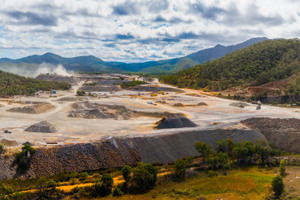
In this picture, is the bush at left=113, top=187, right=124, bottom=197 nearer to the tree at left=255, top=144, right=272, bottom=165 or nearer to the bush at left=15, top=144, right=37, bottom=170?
the bush at left=15, top=144, right=37, bottom=170

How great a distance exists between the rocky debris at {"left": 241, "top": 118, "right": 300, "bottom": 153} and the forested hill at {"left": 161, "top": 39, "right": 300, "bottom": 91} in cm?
6215

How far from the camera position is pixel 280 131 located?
51.3 metres

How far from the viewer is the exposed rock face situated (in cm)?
3447

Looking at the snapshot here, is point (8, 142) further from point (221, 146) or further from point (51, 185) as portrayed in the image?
point (221, 146)

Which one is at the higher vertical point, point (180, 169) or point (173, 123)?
point (173, 123)

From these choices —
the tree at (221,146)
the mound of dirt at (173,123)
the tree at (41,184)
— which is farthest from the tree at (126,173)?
the tree at (221,146)

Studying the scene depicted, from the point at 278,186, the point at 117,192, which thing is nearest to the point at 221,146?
the point at 278,186

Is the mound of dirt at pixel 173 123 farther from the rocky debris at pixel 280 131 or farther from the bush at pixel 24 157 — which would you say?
the bush at pixel 24 157

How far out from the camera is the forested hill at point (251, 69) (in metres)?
113

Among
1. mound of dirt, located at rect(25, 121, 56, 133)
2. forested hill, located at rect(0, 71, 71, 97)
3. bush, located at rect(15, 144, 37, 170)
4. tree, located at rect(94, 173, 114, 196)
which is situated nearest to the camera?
tree, located at rect(94, 173, 114, 196)

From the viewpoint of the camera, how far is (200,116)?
66438 mm

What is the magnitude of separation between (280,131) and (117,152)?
3716 cm

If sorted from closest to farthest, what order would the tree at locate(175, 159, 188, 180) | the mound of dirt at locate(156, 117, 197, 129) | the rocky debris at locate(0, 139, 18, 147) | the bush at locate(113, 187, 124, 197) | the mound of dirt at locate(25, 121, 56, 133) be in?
the bush at locate(113, 187, 124, 197) → the tree at locate(175, 159, 188, 180) → the rocky debris at locate(0, 139, 18, 147) → the mound of dirt at locate(25, 121, 56, 133) → the mound of dirt at locate(156, 117, 197, 129)

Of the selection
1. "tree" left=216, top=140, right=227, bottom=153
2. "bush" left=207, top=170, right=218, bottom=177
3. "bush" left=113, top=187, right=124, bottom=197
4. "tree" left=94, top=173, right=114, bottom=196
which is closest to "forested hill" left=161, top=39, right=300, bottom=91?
"tree" left=216, top=140, right=227, bottom=153
